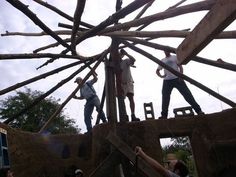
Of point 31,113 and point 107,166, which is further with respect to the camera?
point 31,113

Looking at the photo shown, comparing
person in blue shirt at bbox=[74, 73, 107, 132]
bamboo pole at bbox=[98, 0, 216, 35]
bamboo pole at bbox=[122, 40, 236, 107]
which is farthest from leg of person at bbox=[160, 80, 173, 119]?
bamboo pole at bbox=[98, 0, 216, 35]

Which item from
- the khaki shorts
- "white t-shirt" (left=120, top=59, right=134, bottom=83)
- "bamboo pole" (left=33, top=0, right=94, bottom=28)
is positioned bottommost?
the khaki shorts

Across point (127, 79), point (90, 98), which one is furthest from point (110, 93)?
point (90, 98)

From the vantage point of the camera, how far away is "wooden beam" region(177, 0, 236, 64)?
2492 millimetres

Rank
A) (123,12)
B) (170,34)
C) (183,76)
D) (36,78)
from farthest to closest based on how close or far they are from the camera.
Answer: (183,76) < (36,78) < (170,34) < (123,12)

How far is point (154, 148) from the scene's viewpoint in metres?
6.62

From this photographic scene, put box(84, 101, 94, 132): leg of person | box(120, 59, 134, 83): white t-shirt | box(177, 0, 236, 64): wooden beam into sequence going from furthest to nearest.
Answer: box(84, 101, 94, 132): leg of person, box(120, 59, 134, 83): white t-shirt, box(177, 0, 236, 64): wooden beam

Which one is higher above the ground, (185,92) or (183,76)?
(183,76)

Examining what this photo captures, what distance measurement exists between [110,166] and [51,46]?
386 cm

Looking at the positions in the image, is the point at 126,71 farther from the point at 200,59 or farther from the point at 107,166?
the point at 107,166

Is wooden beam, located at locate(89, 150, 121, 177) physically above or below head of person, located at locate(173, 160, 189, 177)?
above

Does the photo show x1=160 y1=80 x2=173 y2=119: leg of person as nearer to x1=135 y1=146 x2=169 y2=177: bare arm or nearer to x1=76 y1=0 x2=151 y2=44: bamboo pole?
x1=135 y1=146 x2=169 y2=177: bare arm

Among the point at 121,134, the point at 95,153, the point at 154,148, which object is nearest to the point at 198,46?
the point at 121,134

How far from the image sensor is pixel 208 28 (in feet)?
9.00
